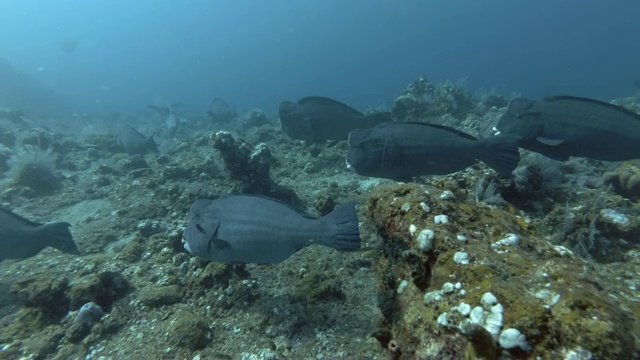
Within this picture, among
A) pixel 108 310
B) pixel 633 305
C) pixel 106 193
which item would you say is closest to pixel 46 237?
pixel 108 310

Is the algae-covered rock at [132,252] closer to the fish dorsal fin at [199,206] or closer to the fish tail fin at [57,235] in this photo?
the fish tail fin at [57,235]

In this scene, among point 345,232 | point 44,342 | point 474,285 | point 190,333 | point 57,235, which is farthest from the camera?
point 57,235

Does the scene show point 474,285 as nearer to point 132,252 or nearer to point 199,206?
point 199,206

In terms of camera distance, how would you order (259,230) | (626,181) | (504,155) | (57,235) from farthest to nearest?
(57,235)
(626,181)
(504,155)
(259,230)

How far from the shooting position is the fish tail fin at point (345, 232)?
3.82 metres

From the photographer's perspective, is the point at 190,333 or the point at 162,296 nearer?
the point at 190,333

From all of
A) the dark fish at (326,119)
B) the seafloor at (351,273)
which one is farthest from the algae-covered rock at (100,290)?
the dark fish at (326,119)

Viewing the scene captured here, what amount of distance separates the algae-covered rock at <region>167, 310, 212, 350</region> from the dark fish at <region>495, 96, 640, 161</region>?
5103mm

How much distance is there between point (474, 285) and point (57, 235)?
6.97 metres

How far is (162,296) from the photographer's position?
492 centimetres

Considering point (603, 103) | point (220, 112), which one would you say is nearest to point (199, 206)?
point (603, 103)

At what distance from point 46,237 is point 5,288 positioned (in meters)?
0.99

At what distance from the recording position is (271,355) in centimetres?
354

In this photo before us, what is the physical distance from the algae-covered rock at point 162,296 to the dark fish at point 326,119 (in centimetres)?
548
